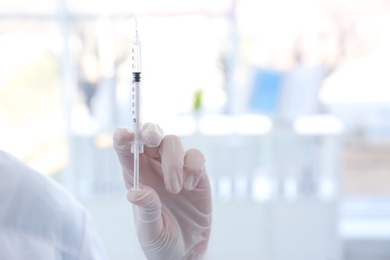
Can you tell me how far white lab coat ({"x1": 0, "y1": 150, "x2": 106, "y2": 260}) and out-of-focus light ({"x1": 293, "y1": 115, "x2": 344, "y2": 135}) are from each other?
2207mm

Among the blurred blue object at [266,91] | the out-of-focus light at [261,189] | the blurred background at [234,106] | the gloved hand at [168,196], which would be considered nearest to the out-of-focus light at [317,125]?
the blurred background at [234,106]

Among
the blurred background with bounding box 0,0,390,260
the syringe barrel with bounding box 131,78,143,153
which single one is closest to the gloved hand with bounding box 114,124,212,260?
the syringe barrel with bounding box 131,78,143,153

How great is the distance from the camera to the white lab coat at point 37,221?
0.80 m

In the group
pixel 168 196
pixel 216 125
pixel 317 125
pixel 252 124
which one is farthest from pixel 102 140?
pixel 168 196

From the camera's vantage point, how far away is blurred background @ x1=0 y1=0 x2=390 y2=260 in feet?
10.1

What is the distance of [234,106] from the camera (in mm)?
3488

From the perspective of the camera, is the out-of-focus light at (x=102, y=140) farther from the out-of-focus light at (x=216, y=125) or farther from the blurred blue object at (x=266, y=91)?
the blurred blue object at (x=266, y=91)

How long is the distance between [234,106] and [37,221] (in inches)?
107

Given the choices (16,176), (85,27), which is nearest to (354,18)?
(85,27)

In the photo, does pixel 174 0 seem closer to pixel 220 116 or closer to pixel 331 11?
pixel 220 116

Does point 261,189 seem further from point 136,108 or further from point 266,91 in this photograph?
point 136,108

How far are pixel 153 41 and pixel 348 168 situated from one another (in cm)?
144

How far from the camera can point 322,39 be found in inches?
141

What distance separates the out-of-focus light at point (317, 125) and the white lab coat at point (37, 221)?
221 cm
